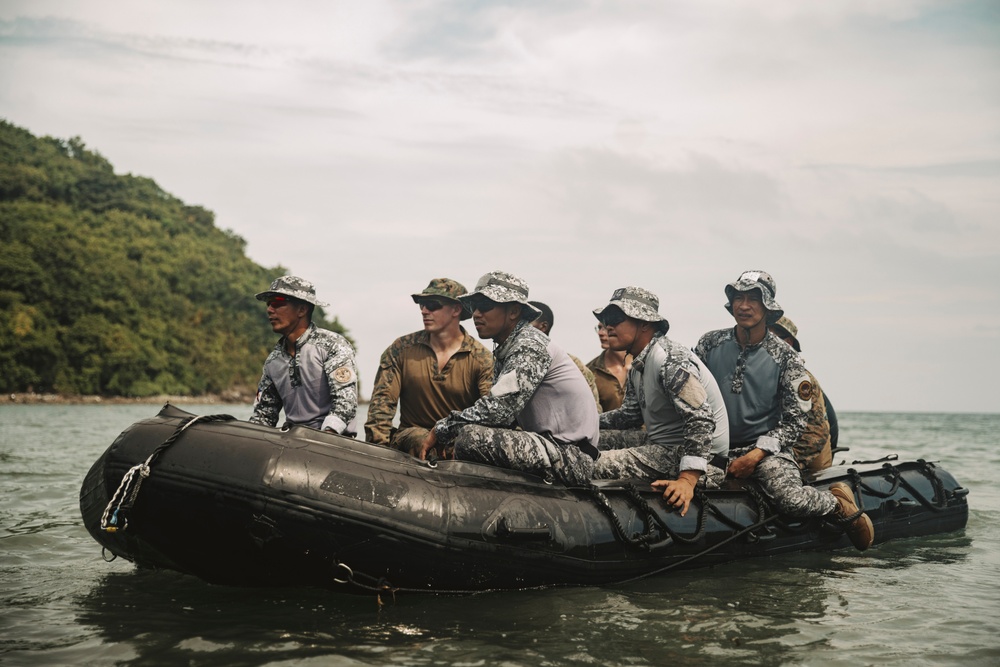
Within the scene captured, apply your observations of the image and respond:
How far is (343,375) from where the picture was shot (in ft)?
20.5

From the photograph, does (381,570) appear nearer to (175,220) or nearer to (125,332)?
(125,332)

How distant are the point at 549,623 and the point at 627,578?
106 centimetres

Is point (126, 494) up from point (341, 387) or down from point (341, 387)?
down

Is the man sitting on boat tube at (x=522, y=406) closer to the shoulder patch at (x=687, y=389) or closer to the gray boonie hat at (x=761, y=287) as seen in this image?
the shoulder patch at (x=687, y=389)

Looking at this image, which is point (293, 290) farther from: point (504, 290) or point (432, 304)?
point (504, 290)

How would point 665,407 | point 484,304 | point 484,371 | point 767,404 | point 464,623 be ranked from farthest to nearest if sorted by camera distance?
point 484,371 → point 767,404 → point 665,407 → point 484,304 → point 464,623

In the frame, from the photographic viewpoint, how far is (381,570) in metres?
5.11

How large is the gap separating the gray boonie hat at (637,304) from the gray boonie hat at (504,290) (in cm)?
53

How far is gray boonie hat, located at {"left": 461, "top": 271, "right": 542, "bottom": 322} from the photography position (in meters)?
5.61

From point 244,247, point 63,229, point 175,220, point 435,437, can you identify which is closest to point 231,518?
point 435,437

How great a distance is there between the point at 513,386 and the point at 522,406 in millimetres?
154

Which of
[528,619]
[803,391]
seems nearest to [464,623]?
[528,619]


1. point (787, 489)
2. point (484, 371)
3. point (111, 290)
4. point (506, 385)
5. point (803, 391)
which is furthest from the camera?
point (111, 290)

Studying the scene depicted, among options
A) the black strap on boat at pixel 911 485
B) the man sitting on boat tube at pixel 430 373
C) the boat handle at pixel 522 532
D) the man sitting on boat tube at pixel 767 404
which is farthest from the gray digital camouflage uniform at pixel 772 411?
the boat handle at pixel 522 532
